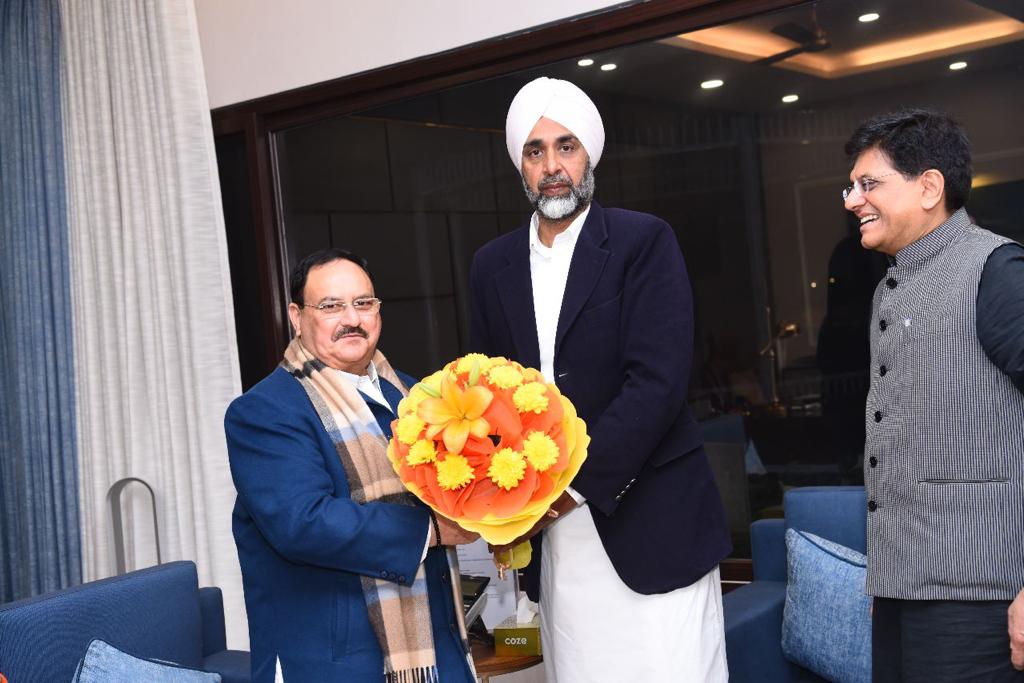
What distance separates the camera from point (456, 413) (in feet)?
6.25

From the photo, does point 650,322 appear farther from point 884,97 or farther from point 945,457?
point 884,97

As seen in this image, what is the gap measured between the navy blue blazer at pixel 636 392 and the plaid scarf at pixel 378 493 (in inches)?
13.7

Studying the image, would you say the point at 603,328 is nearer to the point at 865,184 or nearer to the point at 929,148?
the point at 865,184

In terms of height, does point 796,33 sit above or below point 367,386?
above

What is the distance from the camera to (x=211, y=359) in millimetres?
4582

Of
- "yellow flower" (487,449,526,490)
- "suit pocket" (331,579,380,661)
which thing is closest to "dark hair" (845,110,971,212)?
"yellow flower" (487,449,526,490)

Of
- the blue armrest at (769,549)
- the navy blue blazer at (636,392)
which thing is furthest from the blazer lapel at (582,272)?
the blue armrest at (769,549)

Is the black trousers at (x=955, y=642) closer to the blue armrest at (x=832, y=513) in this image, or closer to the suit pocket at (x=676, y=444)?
the suit pocket at (x=676, y=444)

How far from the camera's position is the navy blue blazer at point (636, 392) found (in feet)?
6.97

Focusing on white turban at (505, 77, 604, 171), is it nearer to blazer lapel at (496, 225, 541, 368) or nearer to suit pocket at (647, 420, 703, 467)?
blazer lapel at (496, 225, 541, 368)

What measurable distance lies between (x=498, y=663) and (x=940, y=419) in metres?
1.26

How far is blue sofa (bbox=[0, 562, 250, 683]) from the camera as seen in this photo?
253 cm

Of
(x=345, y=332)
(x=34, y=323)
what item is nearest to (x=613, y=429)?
(x=345, y=332)

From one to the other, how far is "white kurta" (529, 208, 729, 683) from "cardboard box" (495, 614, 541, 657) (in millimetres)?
480
